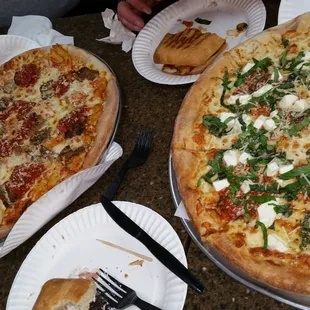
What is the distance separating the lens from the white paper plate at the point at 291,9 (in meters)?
1.94

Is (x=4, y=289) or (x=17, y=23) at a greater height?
(x=17, y=23)

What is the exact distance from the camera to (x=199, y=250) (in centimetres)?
161

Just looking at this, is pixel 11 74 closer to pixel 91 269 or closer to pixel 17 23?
pixel 17 23

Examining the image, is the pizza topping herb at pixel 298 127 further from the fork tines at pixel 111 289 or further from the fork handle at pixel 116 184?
the fork tines at pixel 111 289

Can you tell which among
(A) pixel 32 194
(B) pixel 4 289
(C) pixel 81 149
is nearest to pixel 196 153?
(C) pixel 81 149

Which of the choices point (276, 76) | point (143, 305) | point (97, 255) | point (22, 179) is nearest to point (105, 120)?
point (22, 179)

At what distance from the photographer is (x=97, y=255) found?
165 centimetres

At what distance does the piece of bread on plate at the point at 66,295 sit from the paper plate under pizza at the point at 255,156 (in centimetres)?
38

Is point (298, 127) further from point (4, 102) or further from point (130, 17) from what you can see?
point (4, 102)

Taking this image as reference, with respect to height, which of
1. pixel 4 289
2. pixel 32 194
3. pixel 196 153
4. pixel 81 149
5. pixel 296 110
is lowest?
pixel 4 289

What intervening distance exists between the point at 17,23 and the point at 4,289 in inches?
59.8

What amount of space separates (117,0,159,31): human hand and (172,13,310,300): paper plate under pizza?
2.21ft

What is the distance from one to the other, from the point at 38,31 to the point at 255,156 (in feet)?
5.02

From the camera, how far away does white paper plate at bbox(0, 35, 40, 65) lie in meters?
2.56
